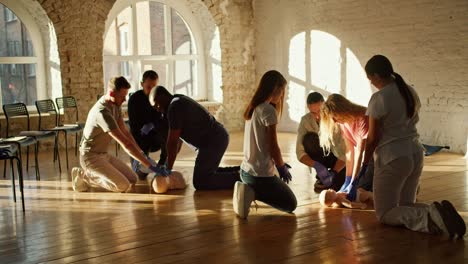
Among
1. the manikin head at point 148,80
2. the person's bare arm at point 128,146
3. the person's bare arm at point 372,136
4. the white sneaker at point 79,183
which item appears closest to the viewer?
the person's bare arm at point 372,136

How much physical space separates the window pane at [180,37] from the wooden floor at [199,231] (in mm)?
5874

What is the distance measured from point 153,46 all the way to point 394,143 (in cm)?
835

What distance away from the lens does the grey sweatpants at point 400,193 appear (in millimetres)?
4387

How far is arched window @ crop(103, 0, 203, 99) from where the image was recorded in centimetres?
1105

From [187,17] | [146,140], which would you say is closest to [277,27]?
[187,17]

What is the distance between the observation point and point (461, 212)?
16.4ft

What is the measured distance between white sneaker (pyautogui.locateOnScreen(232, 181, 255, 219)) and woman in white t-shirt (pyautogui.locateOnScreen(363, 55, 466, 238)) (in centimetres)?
99

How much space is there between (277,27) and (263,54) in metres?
0.61

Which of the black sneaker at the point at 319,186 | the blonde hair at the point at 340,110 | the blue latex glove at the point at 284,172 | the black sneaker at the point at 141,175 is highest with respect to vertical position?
the blonde hair at the point at 340,110

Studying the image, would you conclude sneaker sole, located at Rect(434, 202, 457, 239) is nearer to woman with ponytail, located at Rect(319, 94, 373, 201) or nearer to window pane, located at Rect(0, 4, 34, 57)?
woman with ponytail, located at Rect(319, 94, 373, 201)

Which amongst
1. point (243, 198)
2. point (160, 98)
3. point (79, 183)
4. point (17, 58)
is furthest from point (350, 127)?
point (17, 58)

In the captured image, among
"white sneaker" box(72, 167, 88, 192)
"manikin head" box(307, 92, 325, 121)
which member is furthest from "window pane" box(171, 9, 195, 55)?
"manikin head" box(307, 92, 325, 121)

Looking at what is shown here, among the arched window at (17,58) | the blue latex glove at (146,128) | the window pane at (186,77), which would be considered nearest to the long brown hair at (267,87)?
the blue latex glove at (146,128)

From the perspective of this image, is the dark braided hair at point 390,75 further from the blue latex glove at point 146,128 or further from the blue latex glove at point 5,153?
the blue latex glove at point 5,153
